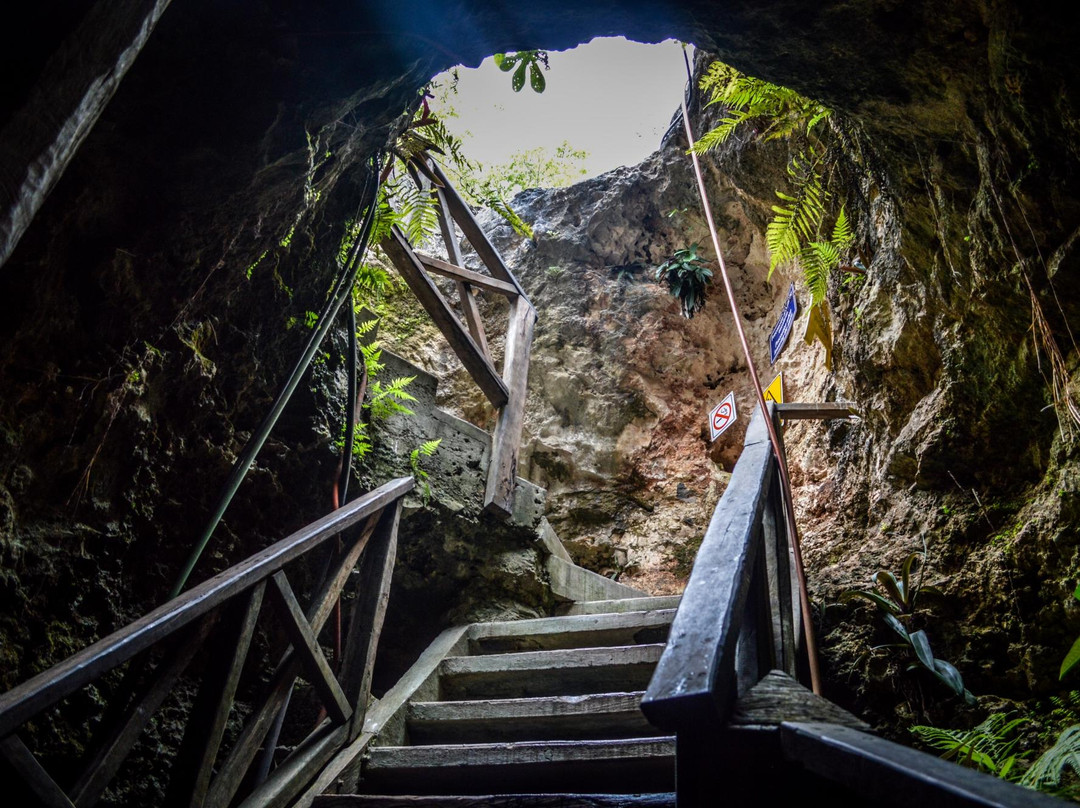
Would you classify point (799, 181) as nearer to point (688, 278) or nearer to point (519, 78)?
point (519, 78)

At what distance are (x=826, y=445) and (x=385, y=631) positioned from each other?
3053mm

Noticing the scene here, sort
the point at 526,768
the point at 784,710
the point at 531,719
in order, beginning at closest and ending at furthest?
the point at 784,710
the point at 526,768
the point at 531,719

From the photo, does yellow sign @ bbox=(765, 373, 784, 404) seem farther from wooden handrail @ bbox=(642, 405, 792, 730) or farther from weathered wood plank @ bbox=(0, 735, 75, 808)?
weathered wood plank @ bbox=(0, 735, 75, 808)

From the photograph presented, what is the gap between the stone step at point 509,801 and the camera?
1.78m

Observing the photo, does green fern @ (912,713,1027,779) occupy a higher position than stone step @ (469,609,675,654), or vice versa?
stone step @ (469,609,675,654)

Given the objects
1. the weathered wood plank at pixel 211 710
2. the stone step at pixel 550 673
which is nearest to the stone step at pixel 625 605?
the stone step at pixel 550 673

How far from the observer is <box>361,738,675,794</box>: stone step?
211 centimetres

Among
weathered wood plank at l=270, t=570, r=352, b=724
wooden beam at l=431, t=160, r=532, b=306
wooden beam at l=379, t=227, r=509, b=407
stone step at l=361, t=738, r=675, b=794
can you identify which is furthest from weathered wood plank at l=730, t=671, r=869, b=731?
wooden beam at l=431, t=160, r=532, b=306

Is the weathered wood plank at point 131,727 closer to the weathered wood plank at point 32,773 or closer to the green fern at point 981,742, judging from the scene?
the weathered wood plank at point 32,773

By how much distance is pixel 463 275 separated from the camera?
4977mm

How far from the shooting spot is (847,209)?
3.46 meters

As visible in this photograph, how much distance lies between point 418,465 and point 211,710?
201cm

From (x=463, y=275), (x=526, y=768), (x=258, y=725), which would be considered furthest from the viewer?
(x=463, y=275)

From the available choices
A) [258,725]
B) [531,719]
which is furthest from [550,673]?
[258,725]
